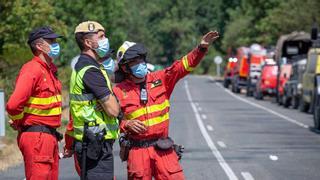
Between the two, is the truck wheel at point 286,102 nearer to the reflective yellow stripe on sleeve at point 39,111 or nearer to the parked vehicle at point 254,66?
the parked vehicle at point 254,66

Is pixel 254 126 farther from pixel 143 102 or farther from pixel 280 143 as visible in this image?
pixel 143 102

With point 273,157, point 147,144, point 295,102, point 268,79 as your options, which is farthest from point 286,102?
point 147,144

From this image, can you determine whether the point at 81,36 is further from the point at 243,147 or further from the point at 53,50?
the point at 243,147

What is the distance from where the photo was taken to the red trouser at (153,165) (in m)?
8.30

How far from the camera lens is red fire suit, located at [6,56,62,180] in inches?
331

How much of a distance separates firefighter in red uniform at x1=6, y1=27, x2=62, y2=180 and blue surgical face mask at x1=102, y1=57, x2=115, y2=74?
556 mm

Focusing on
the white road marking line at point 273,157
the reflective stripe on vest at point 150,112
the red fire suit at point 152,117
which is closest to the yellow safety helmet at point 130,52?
the red fire suit at point 152,117

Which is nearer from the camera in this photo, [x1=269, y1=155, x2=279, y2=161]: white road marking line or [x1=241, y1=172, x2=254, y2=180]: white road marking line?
[x1=241, y1=172, x2=254, y2=180]: white road marking line

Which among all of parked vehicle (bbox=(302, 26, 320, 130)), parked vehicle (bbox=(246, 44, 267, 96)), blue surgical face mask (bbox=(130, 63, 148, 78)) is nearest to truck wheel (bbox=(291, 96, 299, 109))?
parked vehicle (bbox=(302, 26, 320, 130))

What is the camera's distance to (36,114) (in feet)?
28.0

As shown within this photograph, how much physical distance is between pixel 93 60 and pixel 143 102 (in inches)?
24.4

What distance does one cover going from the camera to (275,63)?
50.6 m

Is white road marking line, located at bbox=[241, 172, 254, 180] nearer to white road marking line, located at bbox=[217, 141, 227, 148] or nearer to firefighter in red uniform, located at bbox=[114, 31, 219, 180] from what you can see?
white road marking line, located at bbox=[217, 141, 227, 148]

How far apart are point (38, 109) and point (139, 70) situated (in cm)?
100
